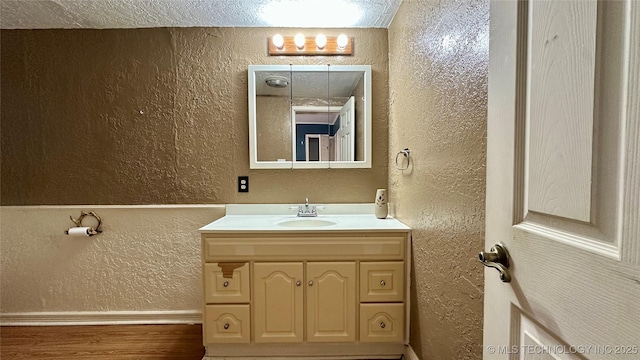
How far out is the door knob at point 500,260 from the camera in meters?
0.53

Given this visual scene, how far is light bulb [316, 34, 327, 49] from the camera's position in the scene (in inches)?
73.8

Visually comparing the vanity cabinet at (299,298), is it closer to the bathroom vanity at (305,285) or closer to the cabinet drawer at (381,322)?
the bathroom vanity at (305,285)

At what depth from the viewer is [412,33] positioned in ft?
4.70

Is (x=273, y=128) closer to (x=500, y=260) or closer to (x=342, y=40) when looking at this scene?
(x=342, y=40)

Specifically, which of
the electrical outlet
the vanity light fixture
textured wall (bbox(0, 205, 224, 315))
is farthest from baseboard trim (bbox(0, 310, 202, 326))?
the vanity light fixture

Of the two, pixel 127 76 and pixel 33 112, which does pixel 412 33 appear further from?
pixel 33 112

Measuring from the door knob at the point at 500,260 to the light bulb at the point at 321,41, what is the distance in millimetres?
1722

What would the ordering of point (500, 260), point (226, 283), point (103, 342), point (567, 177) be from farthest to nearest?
1. point (103, 342)
2. point (226, 283)
3. point (500, 260)
4. point (567, 177)

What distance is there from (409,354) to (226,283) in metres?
1.05

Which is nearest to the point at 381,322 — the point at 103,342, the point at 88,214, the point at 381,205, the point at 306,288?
the point at 306,288

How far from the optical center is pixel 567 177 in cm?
41

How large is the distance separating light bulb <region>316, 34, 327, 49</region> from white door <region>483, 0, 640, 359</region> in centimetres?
146

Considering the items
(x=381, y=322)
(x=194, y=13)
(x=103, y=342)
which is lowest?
(x=103, y=342)

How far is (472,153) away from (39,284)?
2.78 meters
